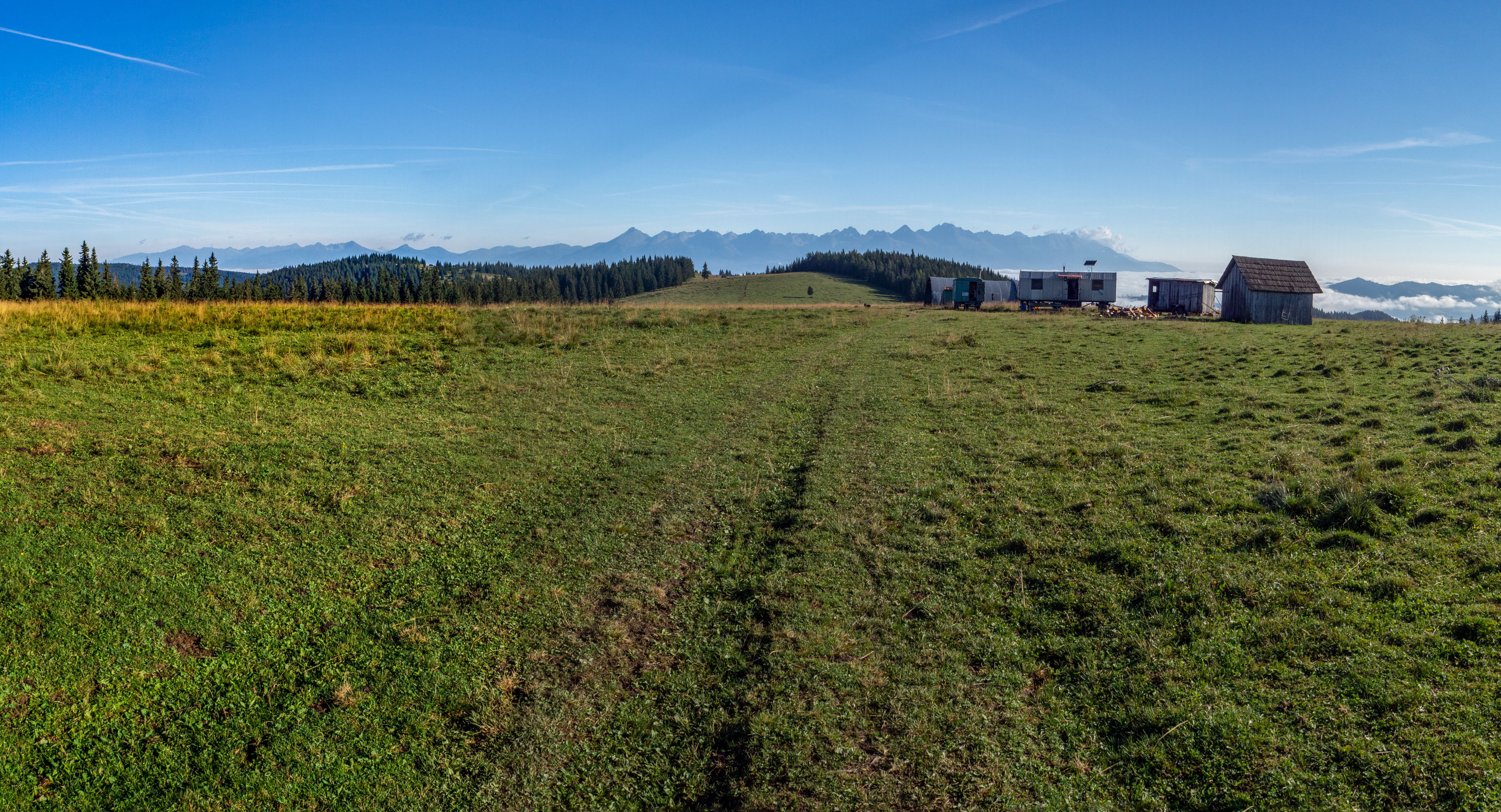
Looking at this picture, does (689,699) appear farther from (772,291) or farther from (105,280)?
(772,291)

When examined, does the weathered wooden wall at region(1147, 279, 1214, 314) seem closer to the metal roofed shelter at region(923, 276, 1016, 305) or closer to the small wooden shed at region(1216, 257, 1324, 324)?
the small wooden shed at region(1216, 257, 1324, 324)

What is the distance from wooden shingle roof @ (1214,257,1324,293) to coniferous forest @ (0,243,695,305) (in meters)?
57.7

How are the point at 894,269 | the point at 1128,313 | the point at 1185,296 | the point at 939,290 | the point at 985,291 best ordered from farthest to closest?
the point at 894,269, the point at 939,290, the point at 985,291, the point at 1185,296, the point at 1128,313

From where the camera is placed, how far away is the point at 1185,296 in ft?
208

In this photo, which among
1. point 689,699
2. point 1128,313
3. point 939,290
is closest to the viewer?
point 689,699

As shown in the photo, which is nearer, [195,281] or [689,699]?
[689,699]

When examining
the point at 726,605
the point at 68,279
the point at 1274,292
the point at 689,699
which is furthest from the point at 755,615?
the point at 68,279

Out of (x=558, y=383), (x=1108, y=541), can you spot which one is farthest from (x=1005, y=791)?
(x=558, y=383)

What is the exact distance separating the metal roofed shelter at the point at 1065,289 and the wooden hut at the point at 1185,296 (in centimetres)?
487

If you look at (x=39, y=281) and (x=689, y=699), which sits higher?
(x=39, y=281)

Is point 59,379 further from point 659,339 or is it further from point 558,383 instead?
point 659,339

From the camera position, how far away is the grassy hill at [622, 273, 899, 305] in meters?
134

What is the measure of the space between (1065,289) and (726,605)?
74169 millimetres

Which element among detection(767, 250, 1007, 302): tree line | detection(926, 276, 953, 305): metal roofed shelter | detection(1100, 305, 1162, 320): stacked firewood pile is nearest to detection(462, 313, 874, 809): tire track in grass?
detection(1100, 305, 1162, 320): stacked firewood pile
